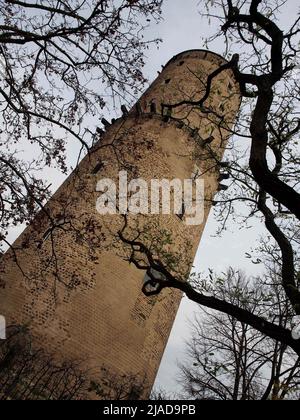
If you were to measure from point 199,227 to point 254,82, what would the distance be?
8.89 meters

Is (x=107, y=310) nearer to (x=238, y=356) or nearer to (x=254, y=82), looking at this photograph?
(x=238, y=356)

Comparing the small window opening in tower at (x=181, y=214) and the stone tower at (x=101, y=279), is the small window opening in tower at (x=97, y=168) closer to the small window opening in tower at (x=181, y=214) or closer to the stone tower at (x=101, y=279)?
the stone tower at (x=101, y=279)

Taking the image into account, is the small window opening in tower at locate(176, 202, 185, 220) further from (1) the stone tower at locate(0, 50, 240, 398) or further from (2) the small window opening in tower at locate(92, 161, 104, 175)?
(2) the small window opening in tower at locate(92, 161, 104, 175)

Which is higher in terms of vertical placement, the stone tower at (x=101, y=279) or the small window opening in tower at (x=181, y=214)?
the small window opening in tower at (x=181, y=214)

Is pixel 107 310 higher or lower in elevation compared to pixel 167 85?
lower

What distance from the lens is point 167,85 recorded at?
1719 centimetres

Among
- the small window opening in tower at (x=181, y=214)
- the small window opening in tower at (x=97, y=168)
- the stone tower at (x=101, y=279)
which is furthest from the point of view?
the small window opening in tower at (x=181, y=214)

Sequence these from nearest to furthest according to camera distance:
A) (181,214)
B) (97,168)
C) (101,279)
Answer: (101,279) → (97,168) → (181,214)

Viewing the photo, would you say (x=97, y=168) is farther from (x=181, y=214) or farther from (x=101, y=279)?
(x=101, y=279)

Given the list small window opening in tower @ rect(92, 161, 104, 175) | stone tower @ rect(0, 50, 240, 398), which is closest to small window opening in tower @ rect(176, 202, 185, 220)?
stone tower @ rect(0, 50, 240, 398)

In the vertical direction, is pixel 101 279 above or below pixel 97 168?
below

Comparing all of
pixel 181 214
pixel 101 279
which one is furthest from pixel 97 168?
pixel 101 279

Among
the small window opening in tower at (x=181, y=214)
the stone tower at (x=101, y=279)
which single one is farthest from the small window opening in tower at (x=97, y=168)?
the small window opening in tower at (x=181, y=214)
